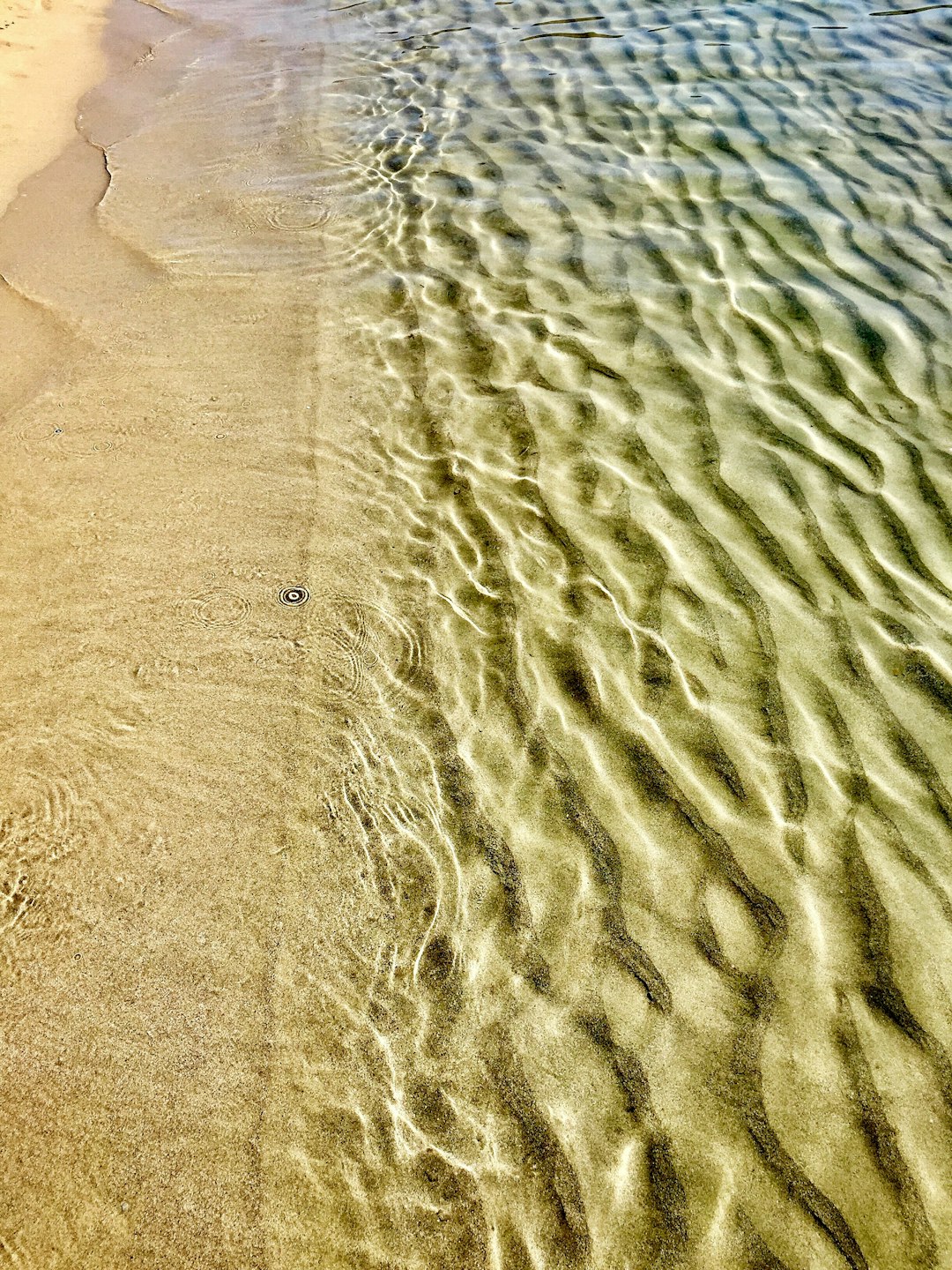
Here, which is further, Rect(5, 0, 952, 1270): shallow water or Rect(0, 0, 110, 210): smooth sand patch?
Rect(0, 0, 110, 210): smooth sand patch

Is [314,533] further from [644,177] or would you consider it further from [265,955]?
[644,177]

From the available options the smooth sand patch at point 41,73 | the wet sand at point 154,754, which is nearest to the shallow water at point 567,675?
the wet sand at point 154,754

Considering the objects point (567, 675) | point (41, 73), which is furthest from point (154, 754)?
point (41, 73)

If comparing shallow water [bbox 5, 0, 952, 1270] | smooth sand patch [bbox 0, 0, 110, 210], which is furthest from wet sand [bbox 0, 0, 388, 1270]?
smooth sand patch [bbox 0, 0, 110, 210]

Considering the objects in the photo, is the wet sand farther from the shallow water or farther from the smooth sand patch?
the smooth sand patch

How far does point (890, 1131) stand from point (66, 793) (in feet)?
8.21

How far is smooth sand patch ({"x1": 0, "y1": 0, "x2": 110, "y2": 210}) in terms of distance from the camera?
6.46 meters

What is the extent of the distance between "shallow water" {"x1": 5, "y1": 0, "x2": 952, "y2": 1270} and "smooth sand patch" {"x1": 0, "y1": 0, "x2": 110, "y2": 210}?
1.54 meters

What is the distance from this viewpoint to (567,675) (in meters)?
2.82

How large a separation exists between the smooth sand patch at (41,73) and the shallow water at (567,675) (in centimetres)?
154

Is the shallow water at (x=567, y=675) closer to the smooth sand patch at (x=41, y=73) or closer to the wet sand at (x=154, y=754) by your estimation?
the wet sand at (x=154, y=754)

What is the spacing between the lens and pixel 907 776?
96.6 inches

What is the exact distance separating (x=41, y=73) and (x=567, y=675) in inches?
344

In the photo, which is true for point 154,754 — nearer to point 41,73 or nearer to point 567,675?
point 567,675
